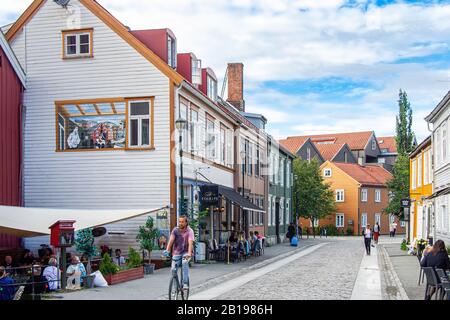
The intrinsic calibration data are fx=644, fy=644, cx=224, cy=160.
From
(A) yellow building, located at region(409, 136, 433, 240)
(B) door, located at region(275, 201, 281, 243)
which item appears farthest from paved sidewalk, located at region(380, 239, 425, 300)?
(B) door, located at region(275, 201, 281, 243)

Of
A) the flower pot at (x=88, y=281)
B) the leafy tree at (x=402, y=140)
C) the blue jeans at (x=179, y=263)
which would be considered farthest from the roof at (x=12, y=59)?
the leafy tree at (x=402, y=140)

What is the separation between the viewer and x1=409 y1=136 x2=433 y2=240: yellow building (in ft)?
110

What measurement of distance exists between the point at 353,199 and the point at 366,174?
639cm

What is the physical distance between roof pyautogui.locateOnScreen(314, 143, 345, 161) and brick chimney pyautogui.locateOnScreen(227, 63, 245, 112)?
43156 mm

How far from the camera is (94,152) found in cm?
2467

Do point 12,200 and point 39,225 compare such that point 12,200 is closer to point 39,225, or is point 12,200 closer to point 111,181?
point 111,181

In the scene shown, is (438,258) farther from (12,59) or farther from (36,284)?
(12,59)

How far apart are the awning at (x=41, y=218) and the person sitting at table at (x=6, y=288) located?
2.67 metres

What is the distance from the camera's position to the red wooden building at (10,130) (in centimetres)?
2378

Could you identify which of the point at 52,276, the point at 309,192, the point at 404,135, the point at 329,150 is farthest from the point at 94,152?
the point at 329,150

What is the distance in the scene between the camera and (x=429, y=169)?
33969 mm

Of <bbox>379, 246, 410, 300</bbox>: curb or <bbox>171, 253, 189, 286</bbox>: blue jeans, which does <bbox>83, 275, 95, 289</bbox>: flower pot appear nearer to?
<bbox>171, 253, 189, 286</bbox>: blue jeans
